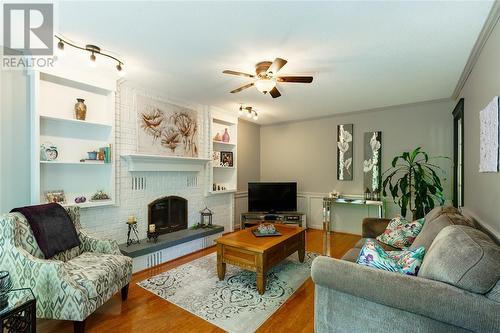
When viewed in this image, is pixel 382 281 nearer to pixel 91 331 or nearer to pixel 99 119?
pixel 91 331

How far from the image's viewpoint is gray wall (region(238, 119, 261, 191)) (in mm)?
5805

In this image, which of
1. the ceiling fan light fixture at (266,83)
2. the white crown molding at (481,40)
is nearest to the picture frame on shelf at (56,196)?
the ceiling fan light fixture at (266,83)

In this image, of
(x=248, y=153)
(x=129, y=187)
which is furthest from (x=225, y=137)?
(x=129, y=187)

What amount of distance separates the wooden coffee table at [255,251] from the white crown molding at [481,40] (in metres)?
2.72

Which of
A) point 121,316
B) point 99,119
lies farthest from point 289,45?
point 121,316

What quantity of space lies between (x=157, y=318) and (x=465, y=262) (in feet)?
7.75

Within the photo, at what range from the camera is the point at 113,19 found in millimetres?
1964

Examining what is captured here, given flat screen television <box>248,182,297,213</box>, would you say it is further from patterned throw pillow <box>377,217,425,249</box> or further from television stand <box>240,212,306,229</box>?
patterned throw pillow <box>377,217,425,249</box>

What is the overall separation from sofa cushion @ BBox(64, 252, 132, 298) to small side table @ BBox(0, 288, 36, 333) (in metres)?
0.32

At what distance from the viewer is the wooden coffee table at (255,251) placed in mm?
2631

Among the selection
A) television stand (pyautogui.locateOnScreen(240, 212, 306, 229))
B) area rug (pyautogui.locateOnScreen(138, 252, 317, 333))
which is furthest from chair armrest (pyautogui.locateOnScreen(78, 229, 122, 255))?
television stand (pyautogui.locateOnScreen(240, 212, 306, 229))

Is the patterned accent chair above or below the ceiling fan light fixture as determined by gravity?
below

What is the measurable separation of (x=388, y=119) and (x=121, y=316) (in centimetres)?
516

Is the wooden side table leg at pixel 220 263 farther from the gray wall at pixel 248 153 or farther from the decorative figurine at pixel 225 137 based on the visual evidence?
the gray wall at pixel 248 153
